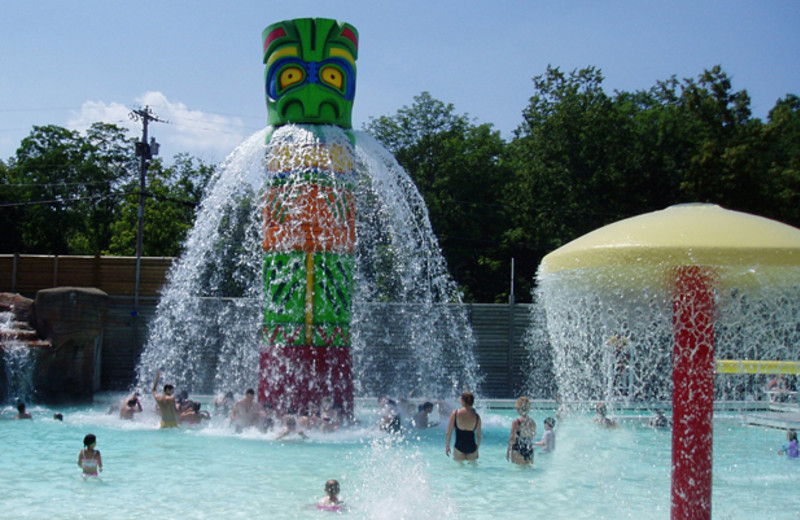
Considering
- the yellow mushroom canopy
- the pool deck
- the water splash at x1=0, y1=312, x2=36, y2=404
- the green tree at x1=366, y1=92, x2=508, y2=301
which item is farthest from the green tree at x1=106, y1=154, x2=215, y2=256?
the yellow mushroom canopy

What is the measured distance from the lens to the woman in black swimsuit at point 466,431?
29.9ft

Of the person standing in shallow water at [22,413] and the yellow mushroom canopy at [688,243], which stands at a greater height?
the yellow mushroom canopy at [688,243]

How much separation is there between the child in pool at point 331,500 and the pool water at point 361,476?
0.26 feet

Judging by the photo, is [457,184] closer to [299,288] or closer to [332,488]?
[299,288]

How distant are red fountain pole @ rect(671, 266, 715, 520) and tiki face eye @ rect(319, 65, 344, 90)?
890 cm

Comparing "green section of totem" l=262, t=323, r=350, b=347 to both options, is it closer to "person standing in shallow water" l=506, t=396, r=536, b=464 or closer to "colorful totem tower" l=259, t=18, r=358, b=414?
"colorful totem tower" l=259, t=18, r=358, b=414

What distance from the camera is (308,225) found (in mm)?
11867

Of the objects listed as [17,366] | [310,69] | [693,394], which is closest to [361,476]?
[693,394]

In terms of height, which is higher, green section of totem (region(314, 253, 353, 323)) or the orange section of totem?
the orange section of totem

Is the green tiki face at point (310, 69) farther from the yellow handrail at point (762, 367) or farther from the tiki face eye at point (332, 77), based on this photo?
the yellow handrail at point (762, 367)

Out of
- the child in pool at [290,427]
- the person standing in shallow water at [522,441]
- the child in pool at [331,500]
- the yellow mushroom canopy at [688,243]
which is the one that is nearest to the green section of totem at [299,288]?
the child in pool at [290,427]

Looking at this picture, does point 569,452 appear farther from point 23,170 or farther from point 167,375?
point 23,170

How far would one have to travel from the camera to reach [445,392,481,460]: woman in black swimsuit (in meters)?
9.12

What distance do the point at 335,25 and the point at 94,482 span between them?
741cm
